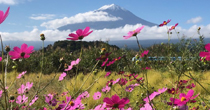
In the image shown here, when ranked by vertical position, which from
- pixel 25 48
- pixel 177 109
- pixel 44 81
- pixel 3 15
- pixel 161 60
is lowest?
pixel 44 81

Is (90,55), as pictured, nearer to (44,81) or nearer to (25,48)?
(44,81)

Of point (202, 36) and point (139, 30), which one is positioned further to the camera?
point (202, 36)

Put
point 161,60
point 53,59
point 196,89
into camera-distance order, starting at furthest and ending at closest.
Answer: point 53,59 < point 161,60 < point 196,89

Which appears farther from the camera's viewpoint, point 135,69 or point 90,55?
point 90,55

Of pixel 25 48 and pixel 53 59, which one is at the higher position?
pixel 25 48

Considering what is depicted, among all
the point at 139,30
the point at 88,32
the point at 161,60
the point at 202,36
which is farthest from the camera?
the point at 161,60

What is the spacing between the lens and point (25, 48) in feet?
2.84

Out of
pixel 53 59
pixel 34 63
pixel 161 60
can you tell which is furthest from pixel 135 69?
pixel 34 63

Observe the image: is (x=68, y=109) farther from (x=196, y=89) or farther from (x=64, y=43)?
(x=64, y=43)

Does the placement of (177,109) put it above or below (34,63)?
above

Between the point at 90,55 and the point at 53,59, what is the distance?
144cm

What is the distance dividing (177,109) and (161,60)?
4.80 meters

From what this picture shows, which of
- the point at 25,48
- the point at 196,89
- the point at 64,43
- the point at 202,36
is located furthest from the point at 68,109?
the point at 64,43

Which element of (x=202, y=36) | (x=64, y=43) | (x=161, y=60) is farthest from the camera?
(x=64, y=43)
